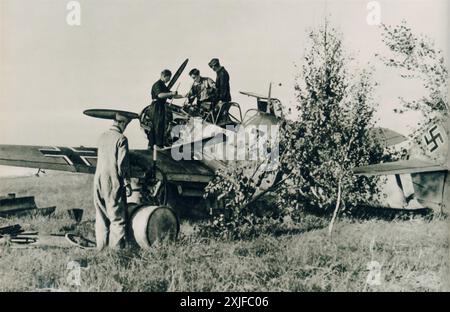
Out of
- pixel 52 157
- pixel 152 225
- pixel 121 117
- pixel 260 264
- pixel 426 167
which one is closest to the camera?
pixel 260 264

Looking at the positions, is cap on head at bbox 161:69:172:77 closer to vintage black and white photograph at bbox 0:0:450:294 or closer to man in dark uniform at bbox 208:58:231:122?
vintage black and white photograph at bbox 0:0:450:294

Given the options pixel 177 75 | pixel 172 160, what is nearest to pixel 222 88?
pixel 177 75

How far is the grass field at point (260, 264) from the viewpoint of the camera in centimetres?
685

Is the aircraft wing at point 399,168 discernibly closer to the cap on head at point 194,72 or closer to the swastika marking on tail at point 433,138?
the swastika marking on tail at point 433,138

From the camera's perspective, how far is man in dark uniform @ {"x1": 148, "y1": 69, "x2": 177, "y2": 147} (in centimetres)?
855

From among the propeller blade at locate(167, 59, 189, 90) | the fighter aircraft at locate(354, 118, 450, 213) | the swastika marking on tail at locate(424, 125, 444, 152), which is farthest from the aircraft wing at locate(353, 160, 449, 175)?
the propeller blade at locate(167, 59, 189, 90)

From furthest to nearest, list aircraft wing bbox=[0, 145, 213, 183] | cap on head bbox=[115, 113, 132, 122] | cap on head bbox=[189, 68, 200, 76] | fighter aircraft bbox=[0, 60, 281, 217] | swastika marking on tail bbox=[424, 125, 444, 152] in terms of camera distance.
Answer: cap on head bbox=[189, 68, 200, 76] < swastika marking on tail bbox=[424, 125, 444, 152] < fighter aircraft bbox=[0, 60, 281, 217] < aircraft wing bbox=[0, 145, 213, 183] < cap on head bbox=[115, 113, 132, 122]

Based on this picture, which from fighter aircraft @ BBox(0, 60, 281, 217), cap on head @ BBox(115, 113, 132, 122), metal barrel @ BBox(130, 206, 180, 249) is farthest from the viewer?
fighter aircraft @ BBox(0, 60, 281, 217)

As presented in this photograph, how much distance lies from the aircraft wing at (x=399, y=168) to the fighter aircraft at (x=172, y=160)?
1.40 metres

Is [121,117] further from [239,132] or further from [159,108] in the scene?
[239,132]

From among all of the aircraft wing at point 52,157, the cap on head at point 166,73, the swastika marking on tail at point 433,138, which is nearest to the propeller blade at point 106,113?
the aircraft wing at point 52,157

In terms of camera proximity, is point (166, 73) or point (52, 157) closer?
point (52, 157)

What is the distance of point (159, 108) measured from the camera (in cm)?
876

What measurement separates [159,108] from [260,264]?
3199 millimetres
